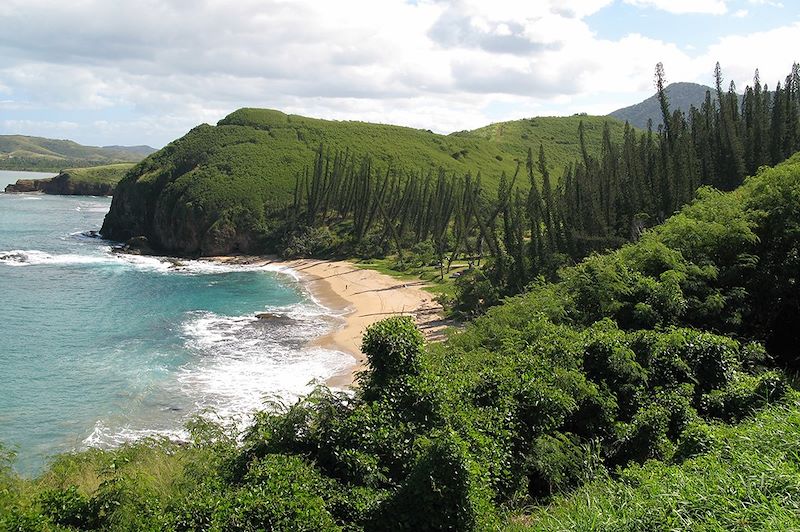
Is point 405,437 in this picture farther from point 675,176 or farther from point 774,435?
point 675,176

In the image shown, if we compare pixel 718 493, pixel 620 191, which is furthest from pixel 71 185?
pixel 718 493

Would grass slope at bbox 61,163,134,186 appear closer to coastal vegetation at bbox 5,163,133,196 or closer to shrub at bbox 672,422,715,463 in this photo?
coastal vegetation at bbox 5,163,133,196

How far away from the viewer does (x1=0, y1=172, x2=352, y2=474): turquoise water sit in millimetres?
29719

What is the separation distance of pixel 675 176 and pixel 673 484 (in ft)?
147

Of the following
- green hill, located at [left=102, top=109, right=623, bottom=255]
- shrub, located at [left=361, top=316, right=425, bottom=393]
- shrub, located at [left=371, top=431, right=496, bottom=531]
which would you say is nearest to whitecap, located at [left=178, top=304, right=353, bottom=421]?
shrub, located at [left=361, top=316, right=425, bottom=393]

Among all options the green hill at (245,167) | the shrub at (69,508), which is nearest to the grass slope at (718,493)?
the shrub at (69,508)

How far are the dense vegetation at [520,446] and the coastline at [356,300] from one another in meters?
19.3

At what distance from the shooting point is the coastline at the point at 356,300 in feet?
142

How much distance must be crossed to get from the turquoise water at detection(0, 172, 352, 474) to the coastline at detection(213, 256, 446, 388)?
5.44 ft

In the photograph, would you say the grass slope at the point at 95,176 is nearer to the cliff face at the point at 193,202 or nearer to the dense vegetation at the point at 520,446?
the cliff face at the point at 193,202

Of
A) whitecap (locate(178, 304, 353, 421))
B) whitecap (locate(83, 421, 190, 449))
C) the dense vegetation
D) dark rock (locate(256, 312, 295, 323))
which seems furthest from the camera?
dark rock (locate(256, 312, 295, 323))

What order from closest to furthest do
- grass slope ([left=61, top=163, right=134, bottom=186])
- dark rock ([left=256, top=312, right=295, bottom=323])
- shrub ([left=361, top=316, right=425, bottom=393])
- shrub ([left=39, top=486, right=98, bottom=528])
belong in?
shrub ([left=39, top=486, right=98, bottom=528]) < shrub ([left=361, top=316, right=425, bottom=393]) < dark rock ([left=256, top=312, right=295, bottom=323]) < grass slope ([left=61, top=163, right=134, bottom=186])

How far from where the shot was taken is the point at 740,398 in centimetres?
1378

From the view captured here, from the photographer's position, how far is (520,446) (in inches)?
538
